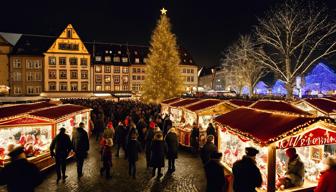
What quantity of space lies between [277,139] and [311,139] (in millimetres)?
1075

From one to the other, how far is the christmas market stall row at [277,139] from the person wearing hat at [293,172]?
0.18 meters

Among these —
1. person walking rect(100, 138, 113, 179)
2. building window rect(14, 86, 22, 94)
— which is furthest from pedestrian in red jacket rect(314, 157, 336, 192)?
building window rect(14, 86, 22, 94)

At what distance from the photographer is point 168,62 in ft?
101

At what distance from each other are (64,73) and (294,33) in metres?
38.5

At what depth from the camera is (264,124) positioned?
748 cm

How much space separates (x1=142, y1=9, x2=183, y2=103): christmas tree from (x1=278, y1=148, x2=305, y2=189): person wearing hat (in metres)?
→ 24.0

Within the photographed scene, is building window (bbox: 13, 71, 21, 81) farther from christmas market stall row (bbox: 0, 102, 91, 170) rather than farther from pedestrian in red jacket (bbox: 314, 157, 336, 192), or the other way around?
pedestrian in red jacket (bbox: 314, 157, 336, 192)

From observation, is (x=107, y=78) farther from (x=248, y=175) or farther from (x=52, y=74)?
(x=248, y=175)

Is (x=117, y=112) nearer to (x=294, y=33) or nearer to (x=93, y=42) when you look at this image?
(x=294, y=33)

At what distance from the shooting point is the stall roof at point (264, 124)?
21.3ft

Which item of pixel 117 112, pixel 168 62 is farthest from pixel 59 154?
pixel 168 62

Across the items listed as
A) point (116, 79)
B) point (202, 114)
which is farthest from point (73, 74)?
point (202, 114)

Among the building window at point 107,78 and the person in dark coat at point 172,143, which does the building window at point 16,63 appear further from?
the person in dark coat at point 172,143

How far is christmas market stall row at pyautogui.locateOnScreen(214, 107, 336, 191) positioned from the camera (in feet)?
21.4
